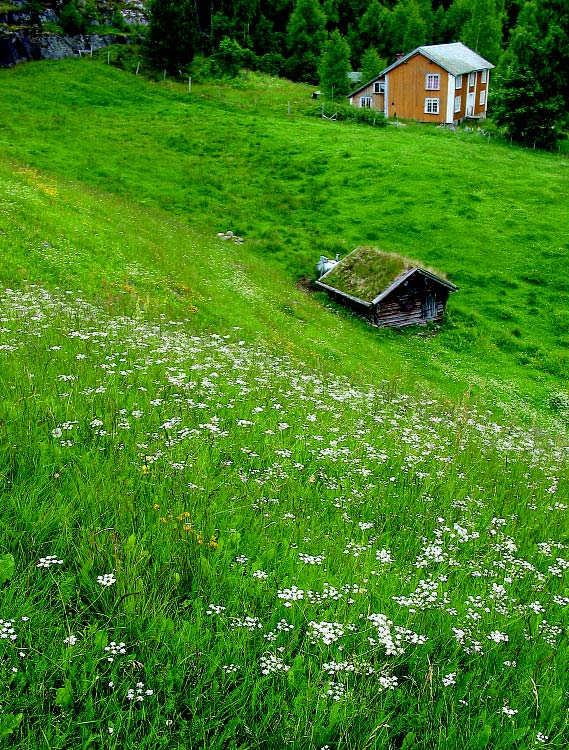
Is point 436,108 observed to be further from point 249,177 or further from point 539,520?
Answer: point 539,520

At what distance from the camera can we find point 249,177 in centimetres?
4897

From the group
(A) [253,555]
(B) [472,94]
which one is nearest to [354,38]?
(B) [472,94]

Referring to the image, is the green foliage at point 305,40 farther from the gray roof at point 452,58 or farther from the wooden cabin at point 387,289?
the wooden cabin at point 387,289

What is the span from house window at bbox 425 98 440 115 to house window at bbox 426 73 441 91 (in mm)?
1284

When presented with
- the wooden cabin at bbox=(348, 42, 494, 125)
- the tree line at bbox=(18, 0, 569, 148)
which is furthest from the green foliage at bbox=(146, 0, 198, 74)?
the wooden cabin at bbox=(348, 42, 494, 125)

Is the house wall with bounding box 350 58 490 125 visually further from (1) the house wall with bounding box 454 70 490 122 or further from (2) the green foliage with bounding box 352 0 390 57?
(2) the green foliage with bounding box 352 0 390 57

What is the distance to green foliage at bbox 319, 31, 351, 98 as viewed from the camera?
243 feet

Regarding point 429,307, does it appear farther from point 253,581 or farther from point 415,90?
point 415,90

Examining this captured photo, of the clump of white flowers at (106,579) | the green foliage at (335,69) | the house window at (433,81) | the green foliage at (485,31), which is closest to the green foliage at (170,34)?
the green foliage at (335,69)

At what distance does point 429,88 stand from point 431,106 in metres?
1.98

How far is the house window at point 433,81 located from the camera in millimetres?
68938

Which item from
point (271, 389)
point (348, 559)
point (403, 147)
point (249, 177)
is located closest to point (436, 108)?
point (403, 147)

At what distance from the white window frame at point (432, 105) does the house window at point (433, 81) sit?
107 centimetres

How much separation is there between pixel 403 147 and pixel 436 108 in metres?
18.0
